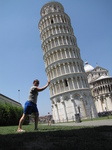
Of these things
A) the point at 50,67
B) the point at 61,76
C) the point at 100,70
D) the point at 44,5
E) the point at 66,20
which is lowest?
the point at 61,76

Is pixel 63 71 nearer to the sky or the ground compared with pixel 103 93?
nearer to the sky

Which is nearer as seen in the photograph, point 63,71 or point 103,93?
point 63,71

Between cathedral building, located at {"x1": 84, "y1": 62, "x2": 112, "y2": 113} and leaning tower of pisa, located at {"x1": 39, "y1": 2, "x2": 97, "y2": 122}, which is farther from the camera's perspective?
cathedral building, located at {"x1": 84, "y1": 62, "x2": 112, "y2": 113}

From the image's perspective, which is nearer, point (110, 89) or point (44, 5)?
point (44, 5)

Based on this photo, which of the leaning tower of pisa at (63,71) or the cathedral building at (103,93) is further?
the cathedral building at (103,93)

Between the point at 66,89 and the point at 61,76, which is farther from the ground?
the point at 61,76

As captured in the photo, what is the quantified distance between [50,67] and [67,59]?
17.8 ft

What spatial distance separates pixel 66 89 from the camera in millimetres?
38750

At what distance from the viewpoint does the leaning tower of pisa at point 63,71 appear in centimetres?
3778

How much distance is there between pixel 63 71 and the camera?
40031mm

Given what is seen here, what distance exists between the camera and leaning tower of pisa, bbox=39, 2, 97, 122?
1487 inches

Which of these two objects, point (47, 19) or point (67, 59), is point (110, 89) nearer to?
point (67, 59)

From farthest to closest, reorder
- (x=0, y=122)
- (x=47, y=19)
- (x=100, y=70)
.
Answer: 1. (x=100, y=70)
2. (x=47, y=19)
3. (x=0, y=122)

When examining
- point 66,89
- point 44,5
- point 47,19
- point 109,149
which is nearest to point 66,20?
point 47,19
